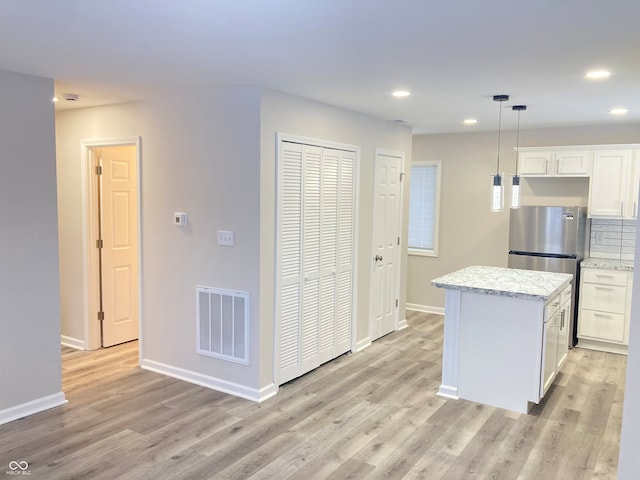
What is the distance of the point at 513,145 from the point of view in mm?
6242

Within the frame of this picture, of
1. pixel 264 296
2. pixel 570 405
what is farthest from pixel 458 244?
pixel 264 296

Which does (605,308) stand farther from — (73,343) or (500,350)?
(73,343)

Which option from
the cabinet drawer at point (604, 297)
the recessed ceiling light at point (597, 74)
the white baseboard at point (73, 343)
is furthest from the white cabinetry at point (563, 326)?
the white baseboard at point (73, 343)

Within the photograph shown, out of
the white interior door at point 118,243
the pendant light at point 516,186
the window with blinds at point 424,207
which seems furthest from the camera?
the window with blinds at point 424,207

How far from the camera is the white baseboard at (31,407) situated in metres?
3.51

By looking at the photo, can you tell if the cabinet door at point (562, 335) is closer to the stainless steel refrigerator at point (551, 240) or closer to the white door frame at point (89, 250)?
the stainless steel refrigerator at point (551, 240)

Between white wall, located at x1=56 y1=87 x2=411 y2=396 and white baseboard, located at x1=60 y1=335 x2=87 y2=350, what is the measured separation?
2.57 feet

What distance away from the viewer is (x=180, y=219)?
13.9ft

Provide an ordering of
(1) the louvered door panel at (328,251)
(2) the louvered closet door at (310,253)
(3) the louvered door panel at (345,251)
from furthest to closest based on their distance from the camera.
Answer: (3) the louvered door panel at (345,251), (1) the louvered door panel at (328,251), (2) the louvered closet door at (310,253)

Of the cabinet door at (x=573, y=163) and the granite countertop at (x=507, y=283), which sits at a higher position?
the cabinet door at (x=573, y=163)

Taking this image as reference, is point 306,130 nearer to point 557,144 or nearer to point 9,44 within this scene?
point 9,44

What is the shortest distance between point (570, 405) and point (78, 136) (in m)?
4.89

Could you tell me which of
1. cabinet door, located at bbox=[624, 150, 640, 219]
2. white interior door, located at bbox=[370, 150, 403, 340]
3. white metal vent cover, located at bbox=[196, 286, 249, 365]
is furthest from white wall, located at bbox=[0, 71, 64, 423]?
cabinet door, located at bbox=[624, 150, 640, 219]

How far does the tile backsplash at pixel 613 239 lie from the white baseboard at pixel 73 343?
5.57m
